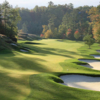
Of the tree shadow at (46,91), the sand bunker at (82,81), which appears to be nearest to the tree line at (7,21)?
the sand bunker at (82,81)

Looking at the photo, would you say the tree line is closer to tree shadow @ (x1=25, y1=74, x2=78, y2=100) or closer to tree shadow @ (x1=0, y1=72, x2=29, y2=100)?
tree shadow @ (x1=0, y1=72, x2=29, y2=100)

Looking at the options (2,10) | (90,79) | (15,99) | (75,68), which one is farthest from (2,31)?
(15,99)

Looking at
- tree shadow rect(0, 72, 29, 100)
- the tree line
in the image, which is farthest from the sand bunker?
the tree line

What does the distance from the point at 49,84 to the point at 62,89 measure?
4.55ft

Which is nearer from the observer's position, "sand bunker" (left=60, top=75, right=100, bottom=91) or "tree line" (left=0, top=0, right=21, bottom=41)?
"sand bunker" (left=60, top=75, right=100, bottom=91)

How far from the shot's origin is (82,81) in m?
17.3

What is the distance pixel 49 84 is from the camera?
559 inches

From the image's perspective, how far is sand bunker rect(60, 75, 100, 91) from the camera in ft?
51.4

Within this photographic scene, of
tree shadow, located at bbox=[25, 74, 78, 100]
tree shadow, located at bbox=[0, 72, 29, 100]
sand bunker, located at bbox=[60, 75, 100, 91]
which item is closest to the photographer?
tree shadow, located at bbox=[0, 72, 29, 100]

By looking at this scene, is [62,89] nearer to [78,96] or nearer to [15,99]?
[78,96]

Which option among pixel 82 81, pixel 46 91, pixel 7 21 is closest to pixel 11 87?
pixel 46 91

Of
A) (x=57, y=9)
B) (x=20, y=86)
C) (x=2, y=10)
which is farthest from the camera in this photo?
(x=57, y=9)

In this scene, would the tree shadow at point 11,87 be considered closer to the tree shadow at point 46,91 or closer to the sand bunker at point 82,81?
the tree shadow at point 46,91

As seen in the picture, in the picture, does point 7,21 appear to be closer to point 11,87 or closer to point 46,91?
point 11,87
